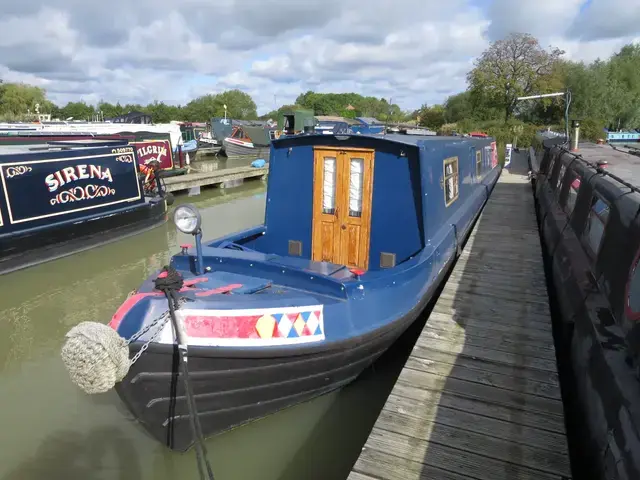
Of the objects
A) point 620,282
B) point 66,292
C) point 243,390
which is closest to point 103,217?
point 66,292

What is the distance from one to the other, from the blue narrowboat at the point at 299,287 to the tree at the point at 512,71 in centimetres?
3440

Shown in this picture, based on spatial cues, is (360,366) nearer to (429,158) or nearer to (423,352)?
(423,352)

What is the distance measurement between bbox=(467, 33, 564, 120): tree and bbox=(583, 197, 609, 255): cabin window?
34738 millimetres

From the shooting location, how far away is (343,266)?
184 inches

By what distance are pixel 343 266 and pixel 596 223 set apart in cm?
263

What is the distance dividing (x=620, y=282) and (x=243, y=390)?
2915mm

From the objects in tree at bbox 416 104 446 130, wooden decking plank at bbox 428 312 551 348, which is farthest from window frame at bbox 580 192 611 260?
tree at bbox 416 104 446 130

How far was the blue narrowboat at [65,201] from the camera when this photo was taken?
786cm

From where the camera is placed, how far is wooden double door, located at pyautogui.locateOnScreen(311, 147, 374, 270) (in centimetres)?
505

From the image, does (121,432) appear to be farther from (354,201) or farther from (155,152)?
(155,152)

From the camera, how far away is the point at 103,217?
9617mm

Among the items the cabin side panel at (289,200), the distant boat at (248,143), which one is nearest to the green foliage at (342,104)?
the distant boat at (248,143)

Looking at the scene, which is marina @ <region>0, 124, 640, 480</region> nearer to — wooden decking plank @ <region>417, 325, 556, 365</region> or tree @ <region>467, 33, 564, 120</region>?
wooden decking plank @ <region>417, 325, 556, 365</region>

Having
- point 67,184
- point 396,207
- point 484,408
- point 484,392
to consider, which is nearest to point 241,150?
point 67,184
